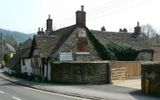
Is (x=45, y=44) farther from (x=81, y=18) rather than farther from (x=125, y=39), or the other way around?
(x=125, y=39)

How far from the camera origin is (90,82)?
3575 centimetres

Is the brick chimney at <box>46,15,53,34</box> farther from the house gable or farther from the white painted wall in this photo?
the house gable

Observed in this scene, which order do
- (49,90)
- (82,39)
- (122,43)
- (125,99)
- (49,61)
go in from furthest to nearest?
(122,43), (82,39), (49,61), (49,90), (125,99)

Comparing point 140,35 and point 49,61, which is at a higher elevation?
point 140,35

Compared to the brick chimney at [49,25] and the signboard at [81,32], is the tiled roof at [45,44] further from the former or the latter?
the brick chimney at [49,25]

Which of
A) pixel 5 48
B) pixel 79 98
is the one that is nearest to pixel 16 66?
pixel 79 98

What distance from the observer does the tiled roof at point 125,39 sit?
4963 centimetres

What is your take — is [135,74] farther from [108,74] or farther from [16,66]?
[16,66]

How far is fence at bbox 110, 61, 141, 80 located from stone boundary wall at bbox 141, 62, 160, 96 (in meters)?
11.9

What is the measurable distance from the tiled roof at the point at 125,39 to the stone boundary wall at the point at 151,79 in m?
20.6

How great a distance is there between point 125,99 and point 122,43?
90.2 feet

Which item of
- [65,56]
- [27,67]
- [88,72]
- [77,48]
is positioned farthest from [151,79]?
[27,67]

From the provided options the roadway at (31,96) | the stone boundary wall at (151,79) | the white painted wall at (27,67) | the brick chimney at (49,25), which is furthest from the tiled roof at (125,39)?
the roadway at (31,96)

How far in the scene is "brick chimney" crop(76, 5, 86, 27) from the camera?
4306cm
